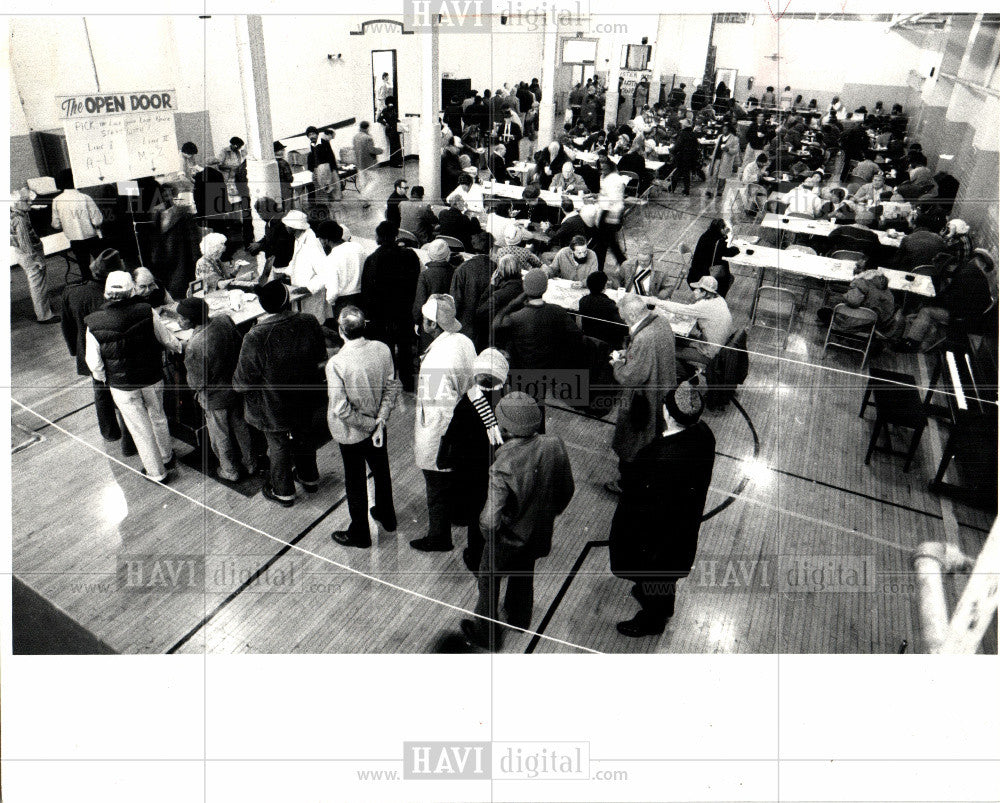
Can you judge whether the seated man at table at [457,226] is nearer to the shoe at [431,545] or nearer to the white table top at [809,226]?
the white table top at [809,226]

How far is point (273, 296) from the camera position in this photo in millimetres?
3994

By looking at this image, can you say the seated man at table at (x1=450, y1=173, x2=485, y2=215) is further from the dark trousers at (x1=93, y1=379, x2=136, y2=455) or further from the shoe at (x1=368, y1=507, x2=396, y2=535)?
the shoe at (x1=368, y1=507, x2=396, y2=535)

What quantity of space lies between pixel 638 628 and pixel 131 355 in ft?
11.7

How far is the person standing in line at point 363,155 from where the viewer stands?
1165cm

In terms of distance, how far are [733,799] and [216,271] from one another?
5670mm

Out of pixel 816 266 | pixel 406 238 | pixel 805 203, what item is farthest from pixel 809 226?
pixel 406 238

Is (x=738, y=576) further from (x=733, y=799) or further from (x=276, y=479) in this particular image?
(x=276, y=479)

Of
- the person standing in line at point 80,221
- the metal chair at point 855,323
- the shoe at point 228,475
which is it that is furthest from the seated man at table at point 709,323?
the person standing in line at point 80,221

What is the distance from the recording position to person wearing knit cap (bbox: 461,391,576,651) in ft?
10.2

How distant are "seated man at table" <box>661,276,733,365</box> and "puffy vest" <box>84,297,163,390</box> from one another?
406cm

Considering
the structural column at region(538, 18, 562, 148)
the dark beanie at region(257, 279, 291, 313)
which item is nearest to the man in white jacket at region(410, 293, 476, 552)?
the dark beanie at region(257, 279, 291, 313)

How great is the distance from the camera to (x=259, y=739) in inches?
96.2

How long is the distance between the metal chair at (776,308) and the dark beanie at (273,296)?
5.57 meters

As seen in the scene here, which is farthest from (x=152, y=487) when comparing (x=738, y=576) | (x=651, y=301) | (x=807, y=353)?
(x=807, y=353)
